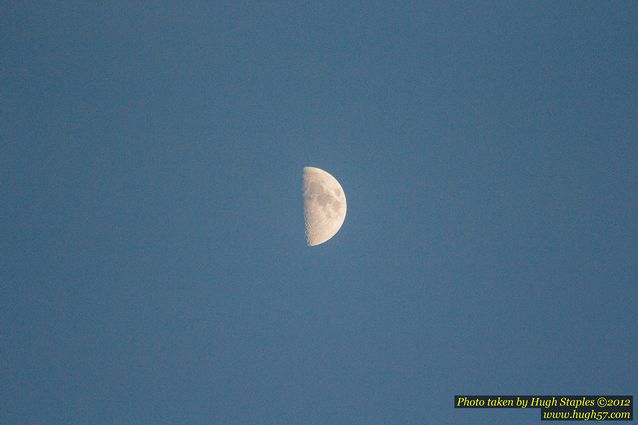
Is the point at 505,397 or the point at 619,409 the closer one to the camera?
the point at 619,409

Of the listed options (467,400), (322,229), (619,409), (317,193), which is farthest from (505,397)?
(317,193)

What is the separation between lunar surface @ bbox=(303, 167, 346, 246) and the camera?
32.2 meters

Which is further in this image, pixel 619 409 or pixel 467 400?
pixel 467 400

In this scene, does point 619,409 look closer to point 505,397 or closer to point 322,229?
point 505,397

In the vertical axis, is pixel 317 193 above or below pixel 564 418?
above

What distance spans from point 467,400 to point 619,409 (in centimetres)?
Result: 1112

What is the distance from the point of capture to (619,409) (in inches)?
1240

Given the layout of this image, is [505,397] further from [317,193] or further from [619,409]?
[317,193]

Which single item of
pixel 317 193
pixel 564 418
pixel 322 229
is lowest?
pixel 564 418

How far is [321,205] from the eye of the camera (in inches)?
1280

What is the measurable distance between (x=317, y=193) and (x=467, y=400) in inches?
833

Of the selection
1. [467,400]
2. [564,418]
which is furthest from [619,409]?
[467,400]

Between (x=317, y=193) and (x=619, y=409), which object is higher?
(x=317, y=193)

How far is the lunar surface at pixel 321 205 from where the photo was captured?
1268 inches
